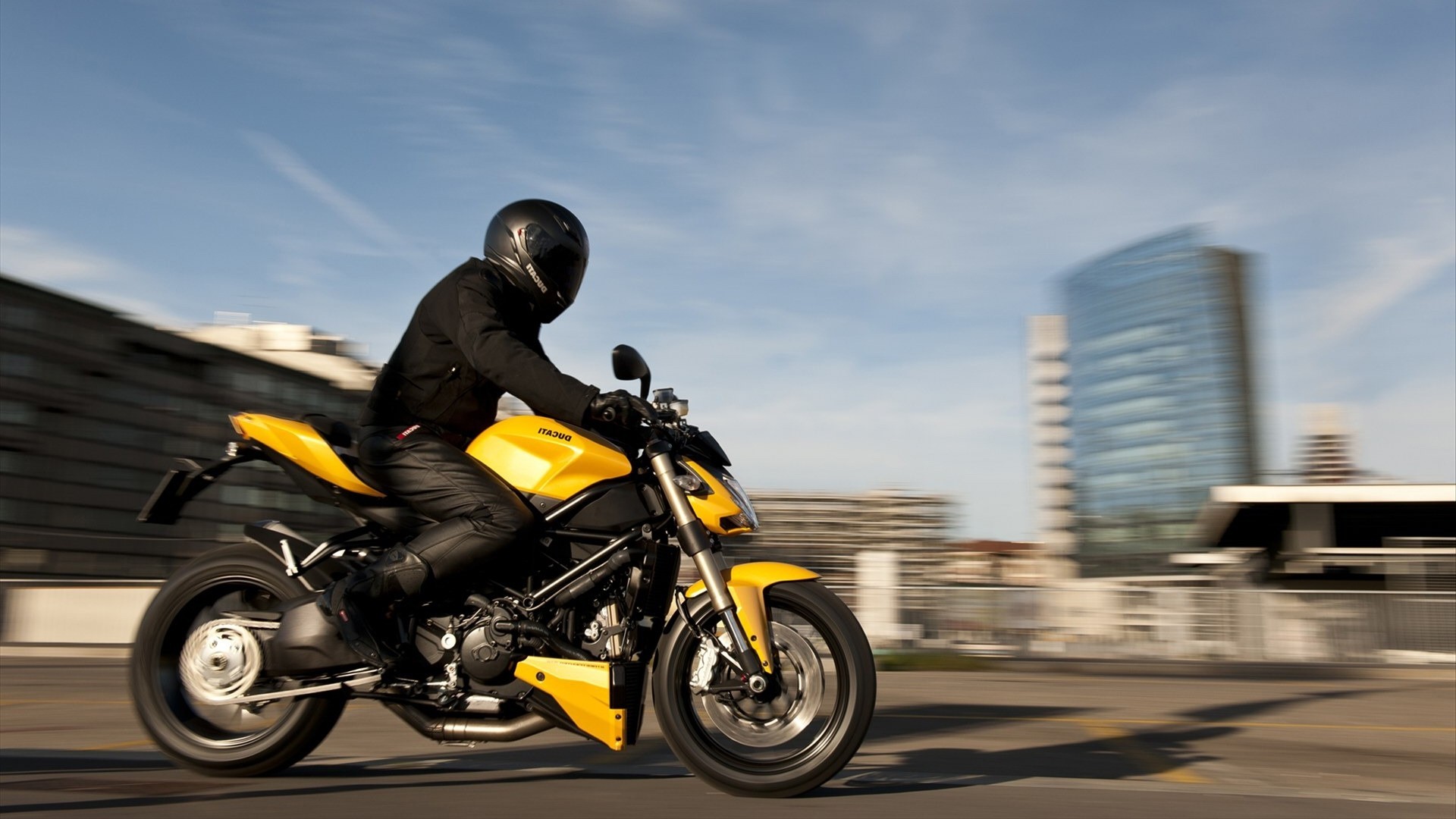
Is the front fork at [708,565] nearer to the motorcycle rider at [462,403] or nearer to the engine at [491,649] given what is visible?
the motorcycle rider at [462,403]

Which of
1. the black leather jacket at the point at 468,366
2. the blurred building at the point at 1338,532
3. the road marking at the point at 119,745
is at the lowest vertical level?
the road marking at the point at 119,745

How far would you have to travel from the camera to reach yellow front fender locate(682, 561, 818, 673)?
3965 mm

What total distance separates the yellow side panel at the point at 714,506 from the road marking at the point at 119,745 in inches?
118

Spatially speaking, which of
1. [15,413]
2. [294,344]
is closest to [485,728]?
[15,413]

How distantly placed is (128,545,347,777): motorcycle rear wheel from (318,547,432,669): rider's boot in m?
0.30

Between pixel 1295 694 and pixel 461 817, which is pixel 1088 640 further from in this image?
pixel 461 817

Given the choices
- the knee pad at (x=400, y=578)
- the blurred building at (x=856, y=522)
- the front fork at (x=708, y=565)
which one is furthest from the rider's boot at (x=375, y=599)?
the blurred building at (x=856, y=522)

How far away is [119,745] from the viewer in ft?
18.2

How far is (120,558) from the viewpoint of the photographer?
3192 cm

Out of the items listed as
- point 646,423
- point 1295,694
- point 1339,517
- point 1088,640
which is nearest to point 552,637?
point 646,423

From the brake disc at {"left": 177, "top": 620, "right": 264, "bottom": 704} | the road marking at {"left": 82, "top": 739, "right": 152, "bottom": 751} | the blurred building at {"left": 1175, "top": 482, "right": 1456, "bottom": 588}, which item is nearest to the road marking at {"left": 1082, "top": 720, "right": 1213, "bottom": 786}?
the brake disc at {"left": 177, "top": 620, "right": 264, "bottom": 704}

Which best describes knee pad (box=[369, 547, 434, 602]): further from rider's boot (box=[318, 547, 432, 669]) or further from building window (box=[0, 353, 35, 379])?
building window (box=[0, 353, 35, 379])

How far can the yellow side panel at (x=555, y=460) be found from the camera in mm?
4109

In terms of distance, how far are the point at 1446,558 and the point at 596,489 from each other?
3343 cm
